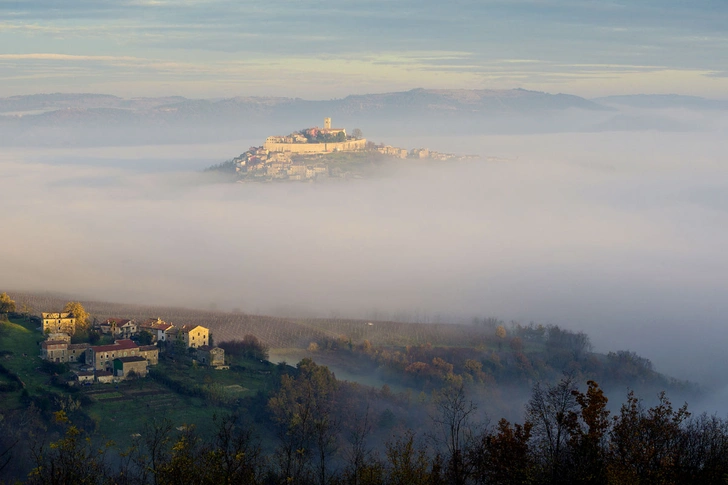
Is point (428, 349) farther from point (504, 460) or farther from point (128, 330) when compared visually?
point (504, 460)

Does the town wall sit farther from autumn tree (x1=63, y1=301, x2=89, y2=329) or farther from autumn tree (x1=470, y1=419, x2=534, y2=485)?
autumn tree (x1=470, y1=419, x2=534, y2=485)

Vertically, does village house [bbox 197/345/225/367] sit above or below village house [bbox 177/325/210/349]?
below

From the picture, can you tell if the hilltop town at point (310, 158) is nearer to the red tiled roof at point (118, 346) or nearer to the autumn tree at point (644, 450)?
the red tiled roof at point (118, 346)

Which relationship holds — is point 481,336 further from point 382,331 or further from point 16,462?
point 16,462

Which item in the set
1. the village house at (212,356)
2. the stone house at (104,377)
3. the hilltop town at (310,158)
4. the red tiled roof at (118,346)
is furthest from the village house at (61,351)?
the hilltop town at (310,158)

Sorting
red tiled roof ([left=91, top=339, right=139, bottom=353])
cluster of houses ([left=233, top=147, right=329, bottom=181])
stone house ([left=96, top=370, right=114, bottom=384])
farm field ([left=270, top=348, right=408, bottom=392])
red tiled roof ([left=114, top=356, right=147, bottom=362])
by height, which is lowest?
farm field ([left=270, top=348, right=408, bottom=392])

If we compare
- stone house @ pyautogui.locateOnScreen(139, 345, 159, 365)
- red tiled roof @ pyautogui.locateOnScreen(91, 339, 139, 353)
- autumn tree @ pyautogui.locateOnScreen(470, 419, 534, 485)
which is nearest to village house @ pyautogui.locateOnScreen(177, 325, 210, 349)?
stone house @ pyautogui.locateOnScreen(139, 345, 159, 365)

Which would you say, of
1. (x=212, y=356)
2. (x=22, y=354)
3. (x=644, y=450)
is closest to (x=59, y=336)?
(x=22, y=354)
